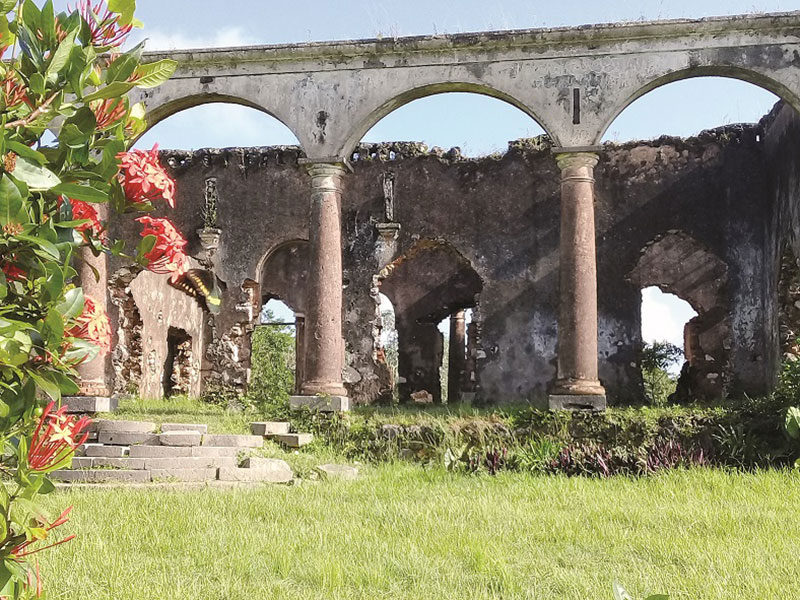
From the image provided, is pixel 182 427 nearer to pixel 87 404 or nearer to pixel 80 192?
pixel 87 404

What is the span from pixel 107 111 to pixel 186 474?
19.2ft

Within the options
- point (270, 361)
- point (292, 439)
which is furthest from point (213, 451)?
point (270, 361)

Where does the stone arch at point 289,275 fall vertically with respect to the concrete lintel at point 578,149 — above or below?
below

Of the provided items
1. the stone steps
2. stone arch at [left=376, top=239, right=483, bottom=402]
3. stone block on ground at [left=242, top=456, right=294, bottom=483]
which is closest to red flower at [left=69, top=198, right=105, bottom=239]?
the stone steps

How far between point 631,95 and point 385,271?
6752mm

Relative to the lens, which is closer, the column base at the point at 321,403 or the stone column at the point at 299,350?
the column base at the point at 321,403

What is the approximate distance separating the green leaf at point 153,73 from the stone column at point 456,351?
15.4 m

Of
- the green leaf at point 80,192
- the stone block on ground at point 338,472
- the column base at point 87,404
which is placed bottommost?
the stone block on ground at point 338,472

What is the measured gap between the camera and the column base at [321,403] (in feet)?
31.2

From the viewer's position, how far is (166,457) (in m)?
7.57

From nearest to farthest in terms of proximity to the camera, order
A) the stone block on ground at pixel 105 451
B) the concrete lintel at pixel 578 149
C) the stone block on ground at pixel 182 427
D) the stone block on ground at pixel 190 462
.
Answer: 1. the stone block on ground at pixel 190 462
2. the stone block on ground at pixel 105 451
3. the stone block on ground at pixel 182 427
4. the concrete lintel at pixel 578 149

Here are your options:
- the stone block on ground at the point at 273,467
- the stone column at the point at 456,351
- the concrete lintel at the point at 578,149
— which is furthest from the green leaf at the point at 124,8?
the stone column at the point at 456,351

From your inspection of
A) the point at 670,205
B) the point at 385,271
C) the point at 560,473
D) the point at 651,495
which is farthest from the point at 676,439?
the point at 385,271

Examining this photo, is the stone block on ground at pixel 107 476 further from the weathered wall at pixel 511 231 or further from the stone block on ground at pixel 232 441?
the weathered wall at pixel 511 231
